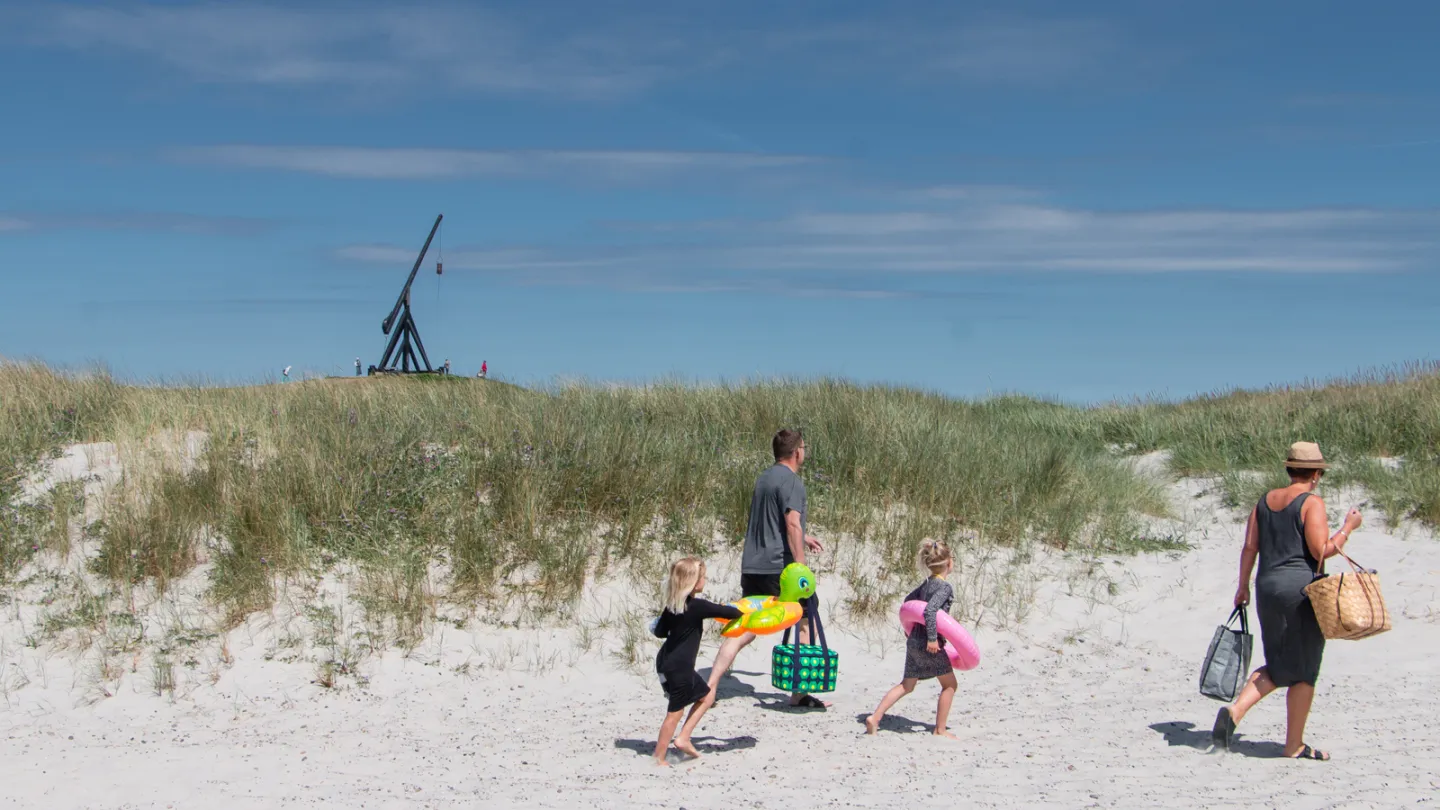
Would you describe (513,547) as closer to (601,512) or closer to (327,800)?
(601,512)

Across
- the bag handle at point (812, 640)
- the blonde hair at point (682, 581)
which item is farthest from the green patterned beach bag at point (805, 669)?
the blonde hair at point (682, 581)

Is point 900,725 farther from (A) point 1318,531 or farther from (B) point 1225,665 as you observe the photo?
(A) point 1318,531

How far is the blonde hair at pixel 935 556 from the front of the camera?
7.42 m

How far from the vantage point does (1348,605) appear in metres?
6.55

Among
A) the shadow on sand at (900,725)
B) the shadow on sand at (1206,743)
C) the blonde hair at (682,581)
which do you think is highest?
the blonde hair at (682,581)

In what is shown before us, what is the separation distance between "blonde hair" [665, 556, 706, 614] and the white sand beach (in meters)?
1.08

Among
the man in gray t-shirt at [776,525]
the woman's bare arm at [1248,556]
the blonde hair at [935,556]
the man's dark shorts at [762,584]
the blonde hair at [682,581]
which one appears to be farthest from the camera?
the man's dark shorts at [762,584]

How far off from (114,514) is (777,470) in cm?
681

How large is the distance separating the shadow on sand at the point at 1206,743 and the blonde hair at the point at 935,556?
6.79 feet

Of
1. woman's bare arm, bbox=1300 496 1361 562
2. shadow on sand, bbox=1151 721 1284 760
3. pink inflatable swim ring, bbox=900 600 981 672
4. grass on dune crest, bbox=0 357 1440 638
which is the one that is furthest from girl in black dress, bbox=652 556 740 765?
grass on dune crest, bbox=0 357 1440 638

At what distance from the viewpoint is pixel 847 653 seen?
33.8 ft

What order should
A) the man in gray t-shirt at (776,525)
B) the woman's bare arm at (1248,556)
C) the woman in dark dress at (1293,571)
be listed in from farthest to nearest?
the man in gray t-shirt at (776,525)
the woman's bare arm at (1248,556)
the woman in dark dress at (1293,571)

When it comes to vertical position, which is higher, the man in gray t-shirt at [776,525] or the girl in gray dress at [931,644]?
the man in gray t-shirt at [776,525]

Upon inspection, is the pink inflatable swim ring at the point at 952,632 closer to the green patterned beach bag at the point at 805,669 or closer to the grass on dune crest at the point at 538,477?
the green patterned beach bag at the point at 805,669
